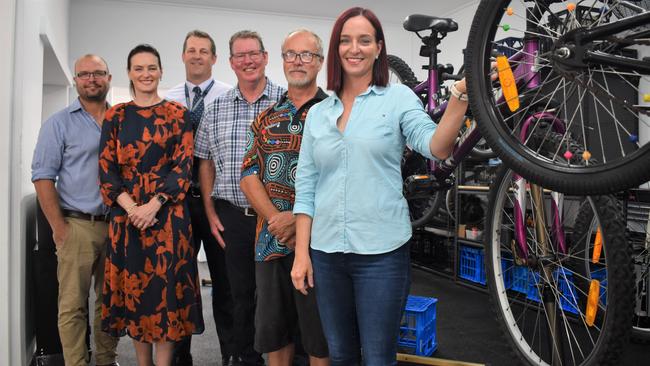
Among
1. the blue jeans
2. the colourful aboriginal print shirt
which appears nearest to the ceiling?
the colourful aboriginal print shirt

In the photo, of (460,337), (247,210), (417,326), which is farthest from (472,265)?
(247,210)

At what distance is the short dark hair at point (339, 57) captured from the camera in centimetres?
132

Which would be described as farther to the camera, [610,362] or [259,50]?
[259,50]

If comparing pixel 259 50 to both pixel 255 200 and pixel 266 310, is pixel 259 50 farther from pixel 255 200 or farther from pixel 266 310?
pixel 266 310

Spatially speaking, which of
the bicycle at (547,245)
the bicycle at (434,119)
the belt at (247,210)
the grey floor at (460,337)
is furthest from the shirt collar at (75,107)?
the bicycle at (547,245)

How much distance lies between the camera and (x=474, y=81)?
3.92 ft

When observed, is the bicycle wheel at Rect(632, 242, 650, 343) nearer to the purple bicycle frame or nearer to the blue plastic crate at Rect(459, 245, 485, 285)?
the purple bicycle frame

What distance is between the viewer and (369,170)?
49.5 inches

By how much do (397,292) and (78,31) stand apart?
5.30 m

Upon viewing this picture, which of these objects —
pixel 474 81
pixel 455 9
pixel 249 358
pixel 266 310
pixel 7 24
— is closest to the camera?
pixel 474 81

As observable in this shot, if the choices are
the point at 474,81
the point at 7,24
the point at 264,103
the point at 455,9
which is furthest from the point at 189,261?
the point at 455,9

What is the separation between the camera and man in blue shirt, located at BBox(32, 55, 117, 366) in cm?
218

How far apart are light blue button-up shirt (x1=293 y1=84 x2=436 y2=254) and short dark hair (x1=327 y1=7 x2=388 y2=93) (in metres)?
0.04

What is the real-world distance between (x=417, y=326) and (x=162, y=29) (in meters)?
4.57
